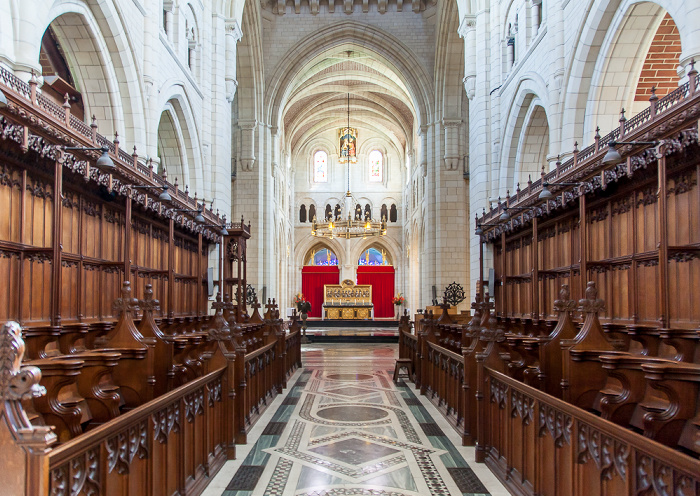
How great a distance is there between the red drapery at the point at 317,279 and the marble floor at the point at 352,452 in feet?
90.3

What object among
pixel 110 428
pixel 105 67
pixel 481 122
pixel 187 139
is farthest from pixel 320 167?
pixel 110 428

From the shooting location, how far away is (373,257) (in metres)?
37.4

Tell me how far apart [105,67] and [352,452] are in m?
7.83

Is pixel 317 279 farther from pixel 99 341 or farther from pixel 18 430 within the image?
pixel 18 430

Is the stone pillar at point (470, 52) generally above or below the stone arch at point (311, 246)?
above

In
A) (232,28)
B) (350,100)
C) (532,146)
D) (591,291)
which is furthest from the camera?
(350,100)

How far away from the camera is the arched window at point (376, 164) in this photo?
37.1 meters

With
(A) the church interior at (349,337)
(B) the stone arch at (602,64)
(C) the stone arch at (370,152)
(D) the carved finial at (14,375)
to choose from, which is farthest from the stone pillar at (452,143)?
(D) the carved finial at (14,375)

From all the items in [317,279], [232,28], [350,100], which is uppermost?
[350,100]

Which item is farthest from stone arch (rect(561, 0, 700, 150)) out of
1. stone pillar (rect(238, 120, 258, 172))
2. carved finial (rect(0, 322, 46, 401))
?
stone pillar (rect(238, 120, 258, 172))

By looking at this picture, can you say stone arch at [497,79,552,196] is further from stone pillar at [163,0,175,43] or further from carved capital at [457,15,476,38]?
stone pillar at [163,0,175,43]

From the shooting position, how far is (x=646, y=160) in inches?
260

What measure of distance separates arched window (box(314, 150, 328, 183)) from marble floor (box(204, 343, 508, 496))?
92.9 feet

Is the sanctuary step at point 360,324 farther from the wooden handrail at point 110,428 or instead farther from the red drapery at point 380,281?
the wooden handrail at point 110,428
